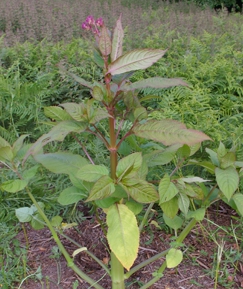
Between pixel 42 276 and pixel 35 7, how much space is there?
5.24 m

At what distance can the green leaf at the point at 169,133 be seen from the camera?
1419 millimetres

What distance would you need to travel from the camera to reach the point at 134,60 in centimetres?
141

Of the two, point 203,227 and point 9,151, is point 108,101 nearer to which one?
point 9,151

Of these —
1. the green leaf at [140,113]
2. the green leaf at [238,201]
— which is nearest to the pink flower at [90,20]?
the green leaf at [140,113]

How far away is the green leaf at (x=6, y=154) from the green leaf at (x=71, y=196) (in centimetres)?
28

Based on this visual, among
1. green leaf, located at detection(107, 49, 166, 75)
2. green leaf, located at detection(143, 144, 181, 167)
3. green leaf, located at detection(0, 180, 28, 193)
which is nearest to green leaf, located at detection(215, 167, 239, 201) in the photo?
green leaf, located at detection(143, 144, 181, 167)

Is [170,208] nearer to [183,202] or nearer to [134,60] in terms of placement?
[183,202]

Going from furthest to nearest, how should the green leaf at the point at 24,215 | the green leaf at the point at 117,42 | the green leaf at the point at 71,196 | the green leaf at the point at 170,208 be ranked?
1. the green leaf at the point at 24,215
2. the green leaf at the point at 71,196
3. the green leaf at the point at 170,208
4. the green leaf at the point at 117,42

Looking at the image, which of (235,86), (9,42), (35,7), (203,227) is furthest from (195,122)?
(35,7)

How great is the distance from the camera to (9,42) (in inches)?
186

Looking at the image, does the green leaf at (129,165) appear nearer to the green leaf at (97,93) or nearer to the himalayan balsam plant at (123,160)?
the himalayan balsam plant at (123,160)

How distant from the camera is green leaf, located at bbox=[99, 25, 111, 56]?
1.43 metres

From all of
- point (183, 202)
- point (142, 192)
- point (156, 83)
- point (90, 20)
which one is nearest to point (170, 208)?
point (183, 202)

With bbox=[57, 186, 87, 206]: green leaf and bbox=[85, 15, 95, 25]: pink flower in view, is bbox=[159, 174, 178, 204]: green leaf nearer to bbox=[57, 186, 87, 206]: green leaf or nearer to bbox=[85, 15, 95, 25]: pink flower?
bbox=[57, 186, 87, 206]: green leaf
